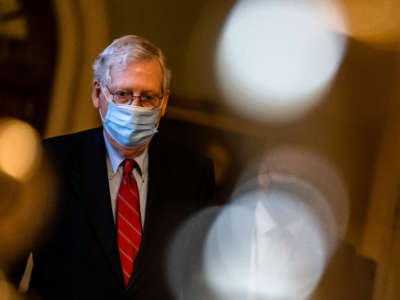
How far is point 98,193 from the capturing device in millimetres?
1490

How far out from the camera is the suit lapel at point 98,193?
1.47 m

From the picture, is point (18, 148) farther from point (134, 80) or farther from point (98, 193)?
point (134, 80)

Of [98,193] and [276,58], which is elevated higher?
[276,58]

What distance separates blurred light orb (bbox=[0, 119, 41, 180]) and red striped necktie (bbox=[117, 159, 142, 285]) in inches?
10.9

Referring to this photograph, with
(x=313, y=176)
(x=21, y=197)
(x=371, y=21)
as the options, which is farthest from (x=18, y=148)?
(x=371, y=21)

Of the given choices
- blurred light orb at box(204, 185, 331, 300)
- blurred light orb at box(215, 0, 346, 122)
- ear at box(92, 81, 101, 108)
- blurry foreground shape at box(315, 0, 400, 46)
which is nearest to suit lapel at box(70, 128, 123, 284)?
ear at box(92, 81, 101, 108)

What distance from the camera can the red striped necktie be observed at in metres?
1.50

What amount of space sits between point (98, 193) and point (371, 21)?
4.36 ft

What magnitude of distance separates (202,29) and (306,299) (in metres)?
1.16

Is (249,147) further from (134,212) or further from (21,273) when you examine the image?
(21,273)

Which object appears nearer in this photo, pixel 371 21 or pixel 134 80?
pixel 134 80

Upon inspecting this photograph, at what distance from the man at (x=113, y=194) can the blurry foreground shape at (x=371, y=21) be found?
2.94 ft

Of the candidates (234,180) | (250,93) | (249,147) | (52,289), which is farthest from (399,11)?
(52,289)

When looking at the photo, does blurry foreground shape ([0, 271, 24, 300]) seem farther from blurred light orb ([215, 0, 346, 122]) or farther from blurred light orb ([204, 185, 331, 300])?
blurred light orb ([215, 0, 346, 122])
